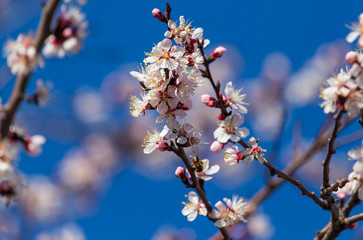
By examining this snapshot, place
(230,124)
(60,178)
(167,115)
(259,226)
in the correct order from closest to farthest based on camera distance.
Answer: (230,124)
(167,115)
(60,178)
(259,226)

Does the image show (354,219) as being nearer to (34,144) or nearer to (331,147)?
(331,147)

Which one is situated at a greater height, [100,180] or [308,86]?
[308,86]

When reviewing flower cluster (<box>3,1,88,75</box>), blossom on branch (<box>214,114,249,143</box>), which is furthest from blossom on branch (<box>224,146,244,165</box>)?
flower cluster (<box>3,1,88,75</box>)

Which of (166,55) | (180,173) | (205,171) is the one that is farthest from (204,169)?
(166,55)

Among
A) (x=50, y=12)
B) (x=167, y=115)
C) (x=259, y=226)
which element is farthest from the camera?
(x=259, y=226)

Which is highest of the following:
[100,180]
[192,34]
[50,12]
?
[100,180]

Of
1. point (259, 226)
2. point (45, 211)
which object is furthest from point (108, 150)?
point (259, 226)

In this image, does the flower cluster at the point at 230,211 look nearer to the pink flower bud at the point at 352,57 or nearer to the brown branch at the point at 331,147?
the brown branch at the point at 331,147

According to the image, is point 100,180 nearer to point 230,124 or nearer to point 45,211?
point 45,211
